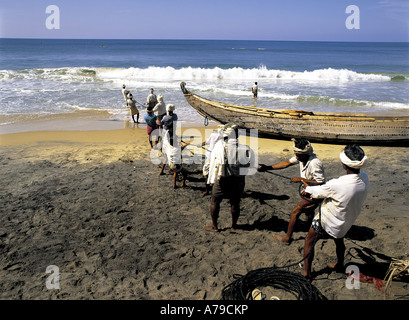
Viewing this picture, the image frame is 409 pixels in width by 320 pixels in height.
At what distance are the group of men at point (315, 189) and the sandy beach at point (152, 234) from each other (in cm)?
42

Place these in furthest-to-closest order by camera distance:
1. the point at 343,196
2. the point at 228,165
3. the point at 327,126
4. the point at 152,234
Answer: the point at 327,126
the point at 152,234
the point at 228,165
the point at 343,196

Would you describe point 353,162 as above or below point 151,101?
below

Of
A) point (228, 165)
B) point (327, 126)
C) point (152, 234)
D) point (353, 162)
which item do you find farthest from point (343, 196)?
point (327, 126)

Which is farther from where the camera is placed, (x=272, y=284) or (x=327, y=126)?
(x=327, y=126)

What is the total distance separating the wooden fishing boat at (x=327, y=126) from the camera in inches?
363

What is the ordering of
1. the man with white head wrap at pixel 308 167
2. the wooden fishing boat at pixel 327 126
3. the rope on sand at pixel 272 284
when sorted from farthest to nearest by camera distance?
the wooden fishing boat at pixel 327 126
the man with white head wrap at pixel 308 167
the rope on sand at pixel 272 284

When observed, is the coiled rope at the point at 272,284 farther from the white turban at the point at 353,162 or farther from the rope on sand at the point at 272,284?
the white turban at the point at 353,162

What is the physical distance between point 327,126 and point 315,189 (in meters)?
6.94

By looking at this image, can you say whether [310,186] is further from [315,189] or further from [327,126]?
[327,126]

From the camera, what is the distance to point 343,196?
317 cm

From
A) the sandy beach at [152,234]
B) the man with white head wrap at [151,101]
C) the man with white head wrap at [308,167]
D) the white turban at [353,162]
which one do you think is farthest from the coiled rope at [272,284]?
the man with white head wrap at [151,101]
